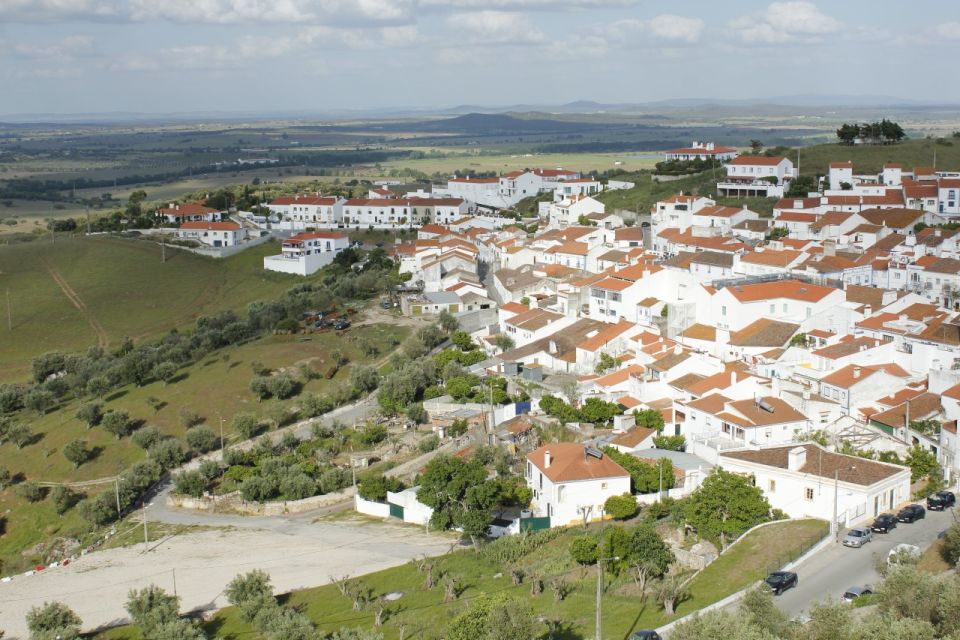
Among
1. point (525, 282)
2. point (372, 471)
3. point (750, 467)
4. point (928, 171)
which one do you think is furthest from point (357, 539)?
point (928, 171)

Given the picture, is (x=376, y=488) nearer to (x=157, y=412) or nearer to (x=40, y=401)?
(x=157, y=412)

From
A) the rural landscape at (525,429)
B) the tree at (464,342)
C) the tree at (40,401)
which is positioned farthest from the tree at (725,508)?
the tree at (40,401)

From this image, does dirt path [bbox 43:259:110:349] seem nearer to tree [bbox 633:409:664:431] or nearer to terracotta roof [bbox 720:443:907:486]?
tree [bbox 633:409:664:431]

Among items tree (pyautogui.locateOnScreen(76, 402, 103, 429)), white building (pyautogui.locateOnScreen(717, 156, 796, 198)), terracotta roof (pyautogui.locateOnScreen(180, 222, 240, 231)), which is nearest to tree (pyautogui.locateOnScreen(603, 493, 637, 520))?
tree (pyautogui.locateOnScreen(76, 402, 103, 429))

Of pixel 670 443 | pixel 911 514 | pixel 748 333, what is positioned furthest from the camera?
pixel 748 333

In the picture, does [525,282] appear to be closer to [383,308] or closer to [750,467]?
[383,308]

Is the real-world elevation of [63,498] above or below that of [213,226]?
below

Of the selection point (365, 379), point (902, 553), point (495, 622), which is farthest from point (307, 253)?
point (902, 553)
